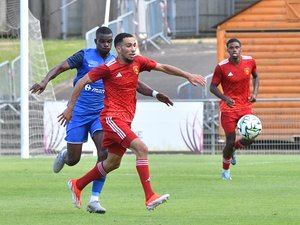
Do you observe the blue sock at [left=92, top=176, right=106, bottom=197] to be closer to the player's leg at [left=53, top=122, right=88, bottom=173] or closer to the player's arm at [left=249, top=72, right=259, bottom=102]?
the player's leg at [left=53, top=122, right=88, bottom=173]

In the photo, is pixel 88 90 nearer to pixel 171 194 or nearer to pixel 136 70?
pixel 136 70

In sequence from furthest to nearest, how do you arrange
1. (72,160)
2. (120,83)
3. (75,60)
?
1. (72,160)
2. (75,60)
3. (120,83)

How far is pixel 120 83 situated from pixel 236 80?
6380 mm

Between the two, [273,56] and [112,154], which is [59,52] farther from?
[112,154]

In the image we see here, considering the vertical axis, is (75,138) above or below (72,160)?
above

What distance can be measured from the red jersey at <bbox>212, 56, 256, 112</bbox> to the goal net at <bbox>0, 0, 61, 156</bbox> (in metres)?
8.97

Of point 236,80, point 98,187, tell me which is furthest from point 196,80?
point 236,80

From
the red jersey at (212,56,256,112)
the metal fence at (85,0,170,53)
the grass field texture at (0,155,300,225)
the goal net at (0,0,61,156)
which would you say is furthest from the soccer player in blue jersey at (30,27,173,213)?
the metal fence at (85,0,170,53)

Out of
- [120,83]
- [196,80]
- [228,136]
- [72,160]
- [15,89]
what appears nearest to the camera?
[196,80]

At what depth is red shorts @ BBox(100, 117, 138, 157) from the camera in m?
12.9

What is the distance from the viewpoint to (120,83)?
13.1 metres

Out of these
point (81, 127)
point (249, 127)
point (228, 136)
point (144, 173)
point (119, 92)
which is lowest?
point (228, 136)

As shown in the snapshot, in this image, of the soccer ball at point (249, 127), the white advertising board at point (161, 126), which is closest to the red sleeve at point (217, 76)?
the soccer ball at point (249, 127)

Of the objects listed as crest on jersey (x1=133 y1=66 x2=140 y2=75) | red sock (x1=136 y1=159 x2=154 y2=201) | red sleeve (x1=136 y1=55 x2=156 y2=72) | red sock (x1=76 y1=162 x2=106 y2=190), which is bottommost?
red sock (x1=76 y1=162 x2=106 y2=190)
